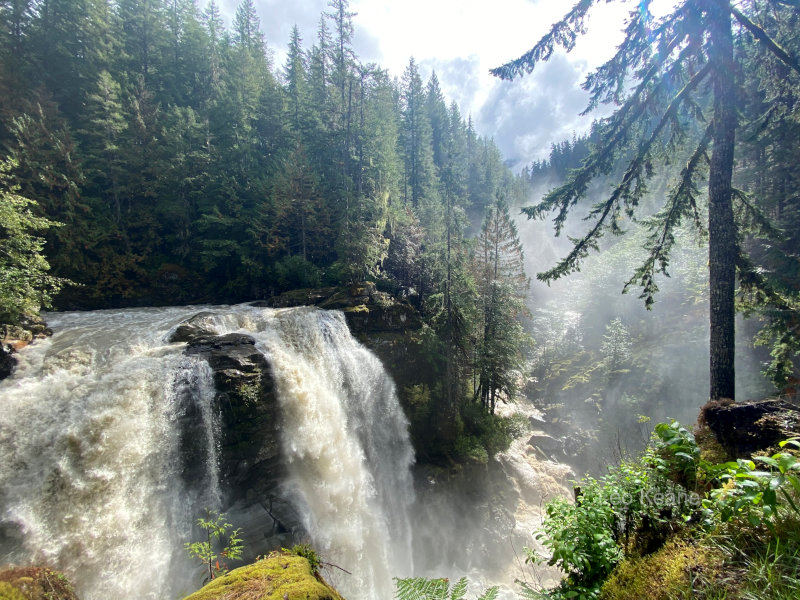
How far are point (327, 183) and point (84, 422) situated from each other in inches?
948

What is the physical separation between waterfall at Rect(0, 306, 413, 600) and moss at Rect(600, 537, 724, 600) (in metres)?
11.3

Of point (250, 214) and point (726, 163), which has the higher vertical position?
point (250, 214)

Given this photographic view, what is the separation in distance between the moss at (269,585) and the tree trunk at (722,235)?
8742 millimetres

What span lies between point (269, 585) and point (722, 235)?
9999mm

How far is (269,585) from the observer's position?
249 cm

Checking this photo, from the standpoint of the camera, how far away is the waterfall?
8.18 metres

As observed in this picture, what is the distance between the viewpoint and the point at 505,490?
1808 cm

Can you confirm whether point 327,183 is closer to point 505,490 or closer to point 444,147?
point 505,490

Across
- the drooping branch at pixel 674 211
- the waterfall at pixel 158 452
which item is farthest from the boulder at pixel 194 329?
the drooping branch at pixel 674 211

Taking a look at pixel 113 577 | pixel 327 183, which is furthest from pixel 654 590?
pixel 327 183

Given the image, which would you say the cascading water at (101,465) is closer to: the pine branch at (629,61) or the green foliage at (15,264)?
the green foliage at (15,264)

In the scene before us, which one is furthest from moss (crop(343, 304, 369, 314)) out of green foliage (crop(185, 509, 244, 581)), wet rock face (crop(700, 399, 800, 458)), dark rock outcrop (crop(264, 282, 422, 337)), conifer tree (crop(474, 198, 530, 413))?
wet rock face (crop(700, 399, 800, 458))

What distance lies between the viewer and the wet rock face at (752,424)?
4387 mm

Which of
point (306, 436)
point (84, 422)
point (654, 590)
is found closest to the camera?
point (654, 590)
